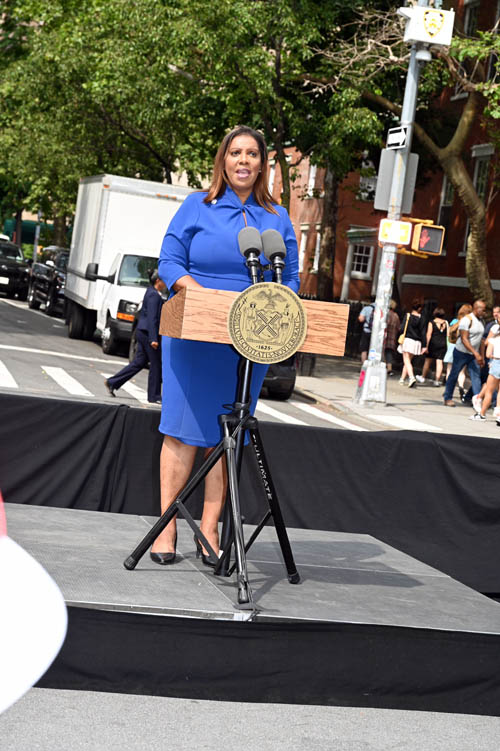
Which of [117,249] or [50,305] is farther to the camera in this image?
[50,305]

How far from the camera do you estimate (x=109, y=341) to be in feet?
72.1

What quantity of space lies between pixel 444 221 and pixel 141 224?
1417 cm

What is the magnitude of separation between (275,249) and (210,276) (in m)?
0.35

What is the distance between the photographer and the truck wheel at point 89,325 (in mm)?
25531

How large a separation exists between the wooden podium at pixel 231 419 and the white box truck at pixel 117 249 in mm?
16453

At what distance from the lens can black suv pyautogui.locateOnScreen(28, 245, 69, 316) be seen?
32.4 meters

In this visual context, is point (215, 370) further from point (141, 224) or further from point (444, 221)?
point (444, 221)

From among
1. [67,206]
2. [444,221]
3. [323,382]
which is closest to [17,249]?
[67,206]

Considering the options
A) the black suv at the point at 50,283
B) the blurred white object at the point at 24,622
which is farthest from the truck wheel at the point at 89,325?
the blurred white object at the point at 24,622

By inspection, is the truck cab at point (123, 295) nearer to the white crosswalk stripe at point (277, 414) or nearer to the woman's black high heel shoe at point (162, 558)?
the white crosswalk stripe at point (277, 414)

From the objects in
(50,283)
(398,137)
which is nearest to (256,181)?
(398,137)

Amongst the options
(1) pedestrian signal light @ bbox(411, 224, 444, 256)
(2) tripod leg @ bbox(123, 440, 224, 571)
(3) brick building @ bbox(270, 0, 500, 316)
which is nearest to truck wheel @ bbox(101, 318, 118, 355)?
(1) pedestrian signal light @ bbox(411, 224, 444, 256)

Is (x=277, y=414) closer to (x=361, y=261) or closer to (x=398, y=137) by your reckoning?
(x=398, y=137)

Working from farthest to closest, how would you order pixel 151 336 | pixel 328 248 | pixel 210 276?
pixel 328 248
pixel 151 336
pixel 210 276
